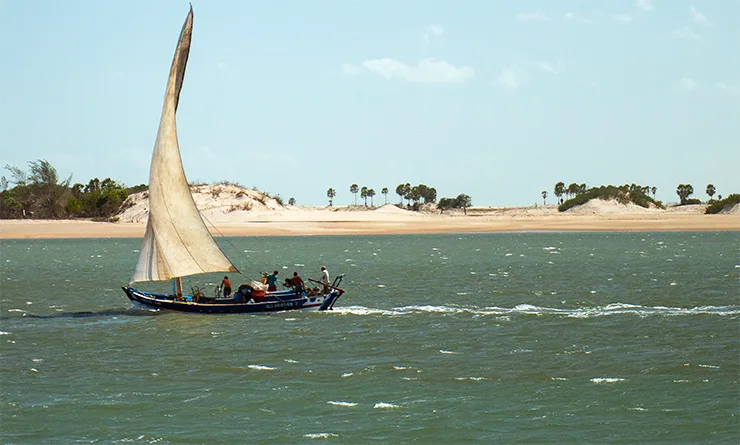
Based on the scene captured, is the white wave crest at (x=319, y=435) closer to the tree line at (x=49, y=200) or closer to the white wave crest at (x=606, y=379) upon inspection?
the white wave crest at (x=606, y=379)

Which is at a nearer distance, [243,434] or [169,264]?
[243,434]

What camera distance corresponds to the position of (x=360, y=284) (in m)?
51.7

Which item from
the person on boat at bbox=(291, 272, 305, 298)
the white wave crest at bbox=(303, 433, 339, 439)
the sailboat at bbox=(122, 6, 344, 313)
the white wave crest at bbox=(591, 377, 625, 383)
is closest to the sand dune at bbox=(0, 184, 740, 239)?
the sailboat at bbox=(122, 6, 344, 313)

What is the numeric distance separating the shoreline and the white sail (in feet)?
297

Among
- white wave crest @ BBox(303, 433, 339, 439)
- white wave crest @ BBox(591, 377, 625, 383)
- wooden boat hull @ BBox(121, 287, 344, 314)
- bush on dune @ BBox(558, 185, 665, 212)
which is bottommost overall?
white wave crest @ BBox(303, 433, 339, 439)

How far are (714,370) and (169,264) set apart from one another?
2125cm

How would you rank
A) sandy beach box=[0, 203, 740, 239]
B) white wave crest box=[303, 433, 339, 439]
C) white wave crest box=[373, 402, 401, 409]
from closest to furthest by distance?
1. white wave crest box=[303, 433, 339, 439]
2. white wave crest box=[373, 402, 401, 409]
3. sandy beach box=[0, 203, 740, 239]

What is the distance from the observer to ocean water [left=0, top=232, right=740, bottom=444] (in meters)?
19.9

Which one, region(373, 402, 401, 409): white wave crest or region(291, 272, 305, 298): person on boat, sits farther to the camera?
region(291, 272, 305, 298): person on boat

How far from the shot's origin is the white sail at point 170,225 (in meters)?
38.2

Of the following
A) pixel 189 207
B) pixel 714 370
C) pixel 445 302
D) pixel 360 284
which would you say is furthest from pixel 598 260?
pixel 714 370

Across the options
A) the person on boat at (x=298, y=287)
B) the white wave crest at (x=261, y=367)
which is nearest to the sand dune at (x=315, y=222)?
the person on boat at (x=298, y=287)

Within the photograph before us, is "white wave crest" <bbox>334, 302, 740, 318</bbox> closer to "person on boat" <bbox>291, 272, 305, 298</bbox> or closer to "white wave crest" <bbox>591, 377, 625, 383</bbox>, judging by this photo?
"person on boat" <bbox>291, 272, 305, 298</bbox>

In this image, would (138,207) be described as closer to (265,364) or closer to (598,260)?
(598,260)
